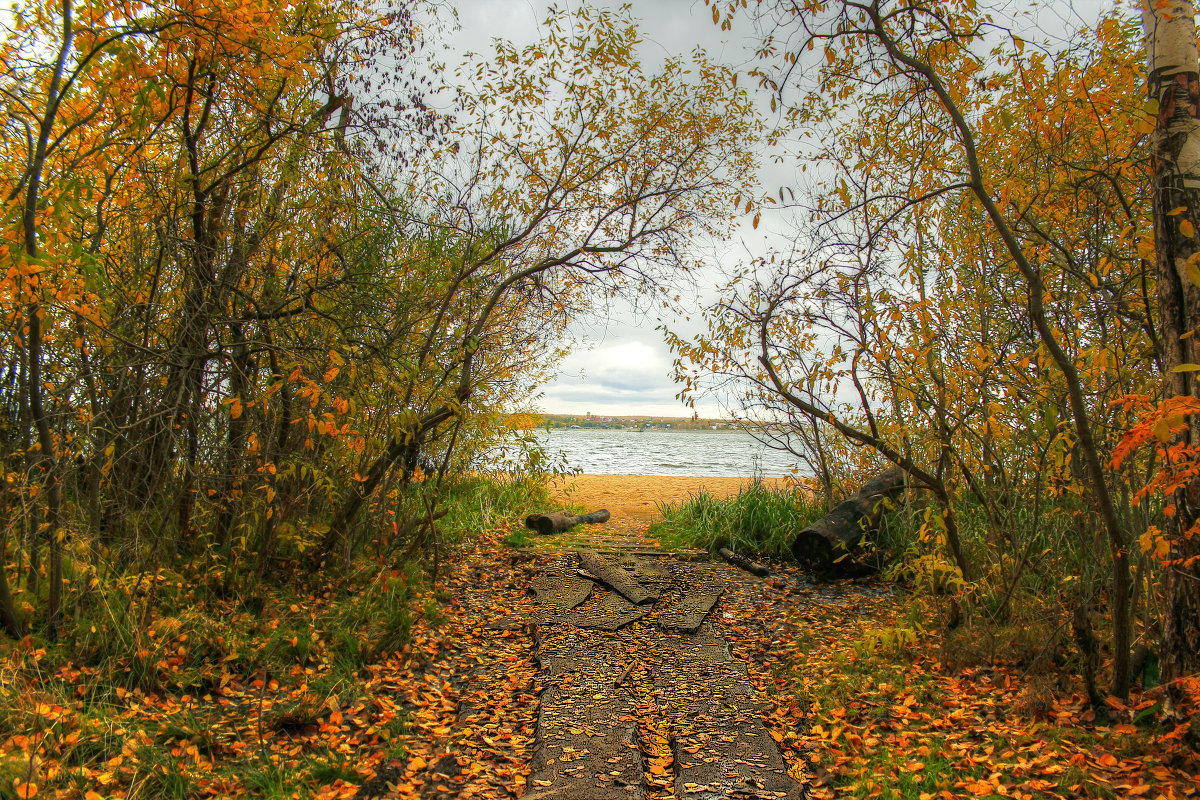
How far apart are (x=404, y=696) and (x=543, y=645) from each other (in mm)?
1164

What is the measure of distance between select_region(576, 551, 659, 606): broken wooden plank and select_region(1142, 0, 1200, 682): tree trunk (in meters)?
3.49

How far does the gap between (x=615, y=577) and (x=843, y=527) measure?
222 cm

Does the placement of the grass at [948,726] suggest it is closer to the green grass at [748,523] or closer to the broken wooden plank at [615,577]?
the broken wooden plank at [615,577]

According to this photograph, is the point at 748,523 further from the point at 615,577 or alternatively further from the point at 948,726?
the point at 948,726

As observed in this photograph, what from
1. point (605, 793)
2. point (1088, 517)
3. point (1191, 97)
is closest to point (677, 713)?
point (605, 793)

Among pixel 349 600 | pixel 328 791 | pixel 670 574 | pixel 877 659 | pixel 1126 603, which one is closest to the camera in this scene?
pixel 328 791

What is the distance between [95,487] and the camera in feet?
12.8

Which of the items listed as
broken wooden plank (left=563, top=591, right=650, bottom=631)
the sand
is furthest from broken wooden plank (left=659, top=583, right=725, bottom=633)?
the sand

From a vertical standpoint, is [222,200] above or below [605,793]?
above

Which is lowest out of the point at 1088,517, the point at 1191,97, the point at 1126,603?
the point at 1126,603

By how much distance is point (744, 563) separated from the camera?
6.83 meters

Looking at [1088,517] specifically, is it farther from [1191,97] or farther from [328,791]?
[328,791]

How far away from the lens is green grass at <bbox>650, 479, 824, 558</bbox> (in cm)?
730

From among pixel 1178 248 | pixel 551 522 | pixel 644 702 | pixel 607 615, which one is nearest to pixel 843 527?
pixel 607 615
